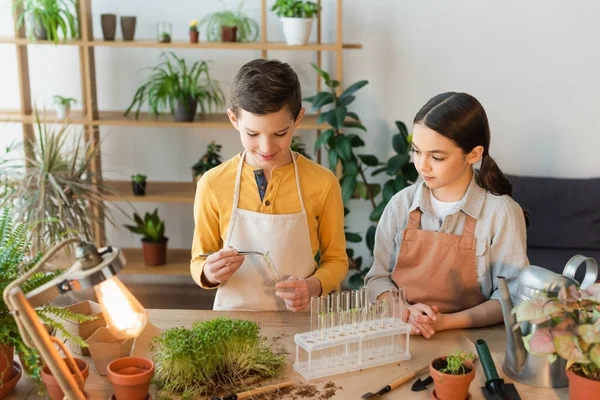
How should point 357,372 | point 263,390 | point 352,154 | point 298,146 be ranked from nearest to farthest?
1. point 263,390
2. point 357,372
3. point 352,154
4. point 298,146

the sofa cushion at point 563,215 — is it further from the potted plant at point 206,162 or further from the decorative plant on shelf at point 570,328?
the decorative plant on shelf at point 570,328

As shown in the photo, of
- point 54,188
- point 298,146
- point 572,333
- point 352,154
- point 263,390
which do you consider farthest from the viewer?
point 298,146

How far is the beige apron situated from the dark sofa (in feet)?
6.52

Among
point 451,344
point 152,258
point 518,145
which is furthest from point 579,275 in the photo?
point 152,258

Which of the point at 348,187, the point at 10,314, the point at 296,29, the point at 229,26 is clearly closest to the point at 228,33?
the point at 229,26

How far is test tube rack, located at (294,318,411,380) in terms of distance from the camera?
62.5 inches

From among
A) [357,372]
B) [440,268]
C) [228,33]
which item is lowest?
[357,372]

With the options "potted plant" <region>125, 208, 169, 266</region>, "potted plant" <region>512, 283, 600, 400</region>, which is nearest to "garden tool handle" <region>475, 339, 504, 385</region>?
"potted plant" <region>512, 283, 600, 400</region>

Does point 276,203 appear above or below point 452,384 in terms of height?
above

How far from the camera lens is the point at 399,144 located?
377cm

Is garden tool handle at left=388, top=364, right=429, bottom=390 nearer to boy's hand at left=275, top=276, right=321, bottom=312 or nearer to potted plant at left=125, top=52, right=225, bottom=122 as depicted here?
boy's hand at left=275, top=276, right=321, bottom=312

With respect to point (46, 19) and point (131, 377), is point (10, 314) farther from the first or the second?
point (46, 19)

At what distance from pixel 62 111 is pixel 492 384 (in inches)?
120

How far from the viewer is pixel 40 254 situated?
1.60m
